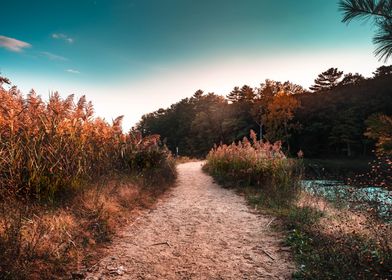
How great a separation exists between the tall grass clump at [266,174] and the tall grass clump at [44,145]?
4196 millimetres

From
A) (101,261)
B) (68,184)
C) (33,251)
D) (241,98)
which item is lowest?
(101,261)

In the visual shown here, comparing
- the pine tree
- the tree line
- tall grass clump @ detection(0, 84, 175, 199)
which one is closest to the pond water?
tall grass clump @ detection(0, 84, 175, 199)

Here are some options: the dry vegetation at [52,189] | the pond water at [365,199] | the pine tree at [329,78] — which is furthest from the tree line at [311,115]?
the dry vegetation at [52,189]

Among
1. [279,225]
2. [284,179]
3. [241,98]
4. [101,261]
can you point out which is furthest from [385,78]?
[101,261]

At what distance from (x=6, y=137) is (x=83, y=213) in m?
1.64

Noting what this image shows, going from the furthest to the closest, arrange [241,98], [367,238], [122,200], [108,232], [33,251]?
[241,98] < [122,200] < [108,232] < [367,238] < [33,251]

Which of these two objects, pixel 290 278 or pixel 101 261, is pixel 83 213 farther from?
pixel 290 278

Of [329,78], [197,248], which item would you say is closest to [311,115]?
[329,78]

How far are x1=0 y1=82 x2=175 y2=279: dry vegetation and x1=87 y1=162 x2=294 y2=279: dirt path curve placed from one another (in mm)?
420

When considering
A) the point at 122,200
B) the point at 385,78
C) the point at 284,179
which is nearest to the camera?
the point at 122,200

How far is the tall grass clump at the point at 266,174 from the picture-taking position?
23.1 feet

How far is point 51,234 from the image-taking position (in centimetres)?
334

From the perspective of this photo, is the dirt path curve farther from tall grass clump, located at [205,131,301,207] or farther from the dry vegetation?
tall grass clump, located at [205,131,301,207]

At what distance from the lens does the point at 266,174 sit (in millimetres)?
8828
